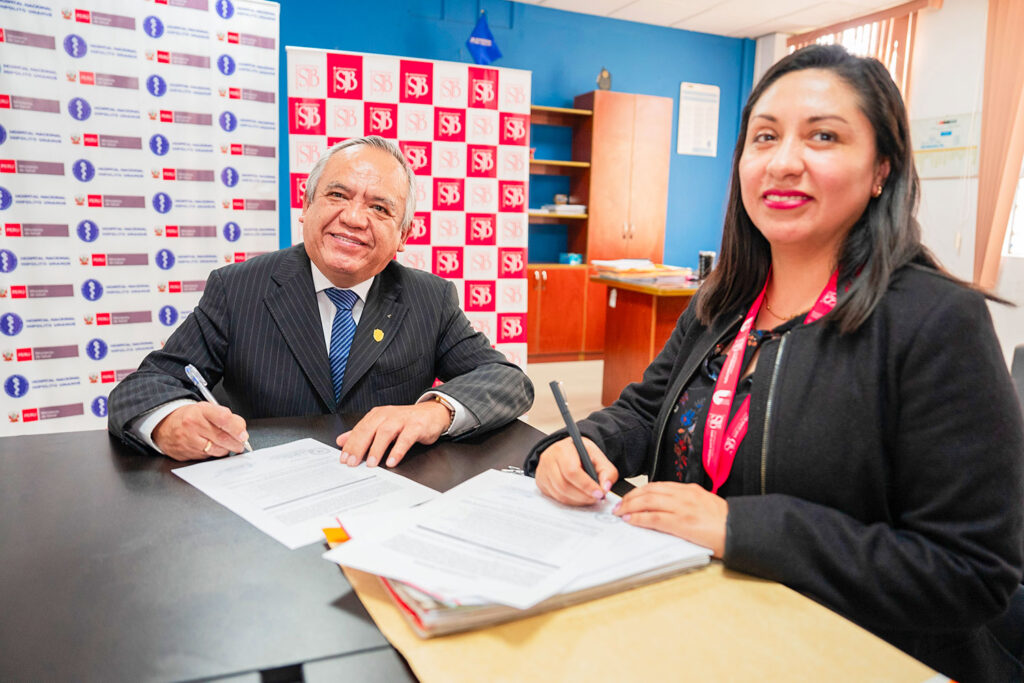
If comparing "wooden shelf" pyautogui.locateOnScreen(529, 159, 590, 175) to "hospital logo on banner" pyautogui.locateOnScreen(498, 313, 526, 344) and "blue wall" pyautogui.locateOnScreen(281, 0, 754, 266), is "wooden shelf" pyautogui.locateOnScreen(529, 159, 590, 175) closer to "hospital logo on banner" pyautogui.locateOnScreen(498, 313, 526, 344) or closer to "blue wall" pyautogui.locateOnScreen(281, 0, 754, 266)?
"blue wall" pyautogui.locateOnScreen(281, 0, 754, 266)

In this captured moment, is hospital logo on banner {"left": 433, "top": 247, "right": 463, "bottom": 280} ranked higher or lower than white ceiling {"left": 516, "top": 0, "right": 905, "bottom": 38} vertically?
lower

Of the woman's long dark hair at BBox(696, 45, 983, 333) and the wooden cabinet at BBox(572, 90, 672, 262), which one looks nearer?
the woman's long dark hair at BBox(696, 45, 983, 333)

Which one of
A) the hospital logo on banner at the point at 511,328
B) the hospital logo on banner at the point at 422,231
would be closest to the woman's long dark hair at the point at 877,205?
the hospital logo on banner at the point at 422,231

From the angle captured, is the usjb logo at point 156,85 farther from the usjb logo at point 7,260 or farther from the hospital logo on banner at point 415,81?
the hospital logo on banner at point 415,81

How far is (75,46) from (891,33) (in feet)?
19.8

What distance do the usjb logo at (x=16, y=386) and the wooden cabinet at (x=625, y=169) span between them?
444cm

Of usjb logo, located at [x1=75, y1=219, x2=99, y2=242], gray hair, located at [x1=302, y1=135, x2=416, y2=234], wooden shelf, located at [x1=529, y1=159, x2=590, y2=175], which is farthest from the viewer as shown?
wooden shelf, located at [x1=529, y1=159, x2=590, y2=175]

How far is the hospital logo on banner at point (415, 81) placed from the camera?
361 cm

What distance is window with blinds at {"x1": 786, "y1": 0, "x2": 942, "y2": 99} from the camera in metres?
5.47

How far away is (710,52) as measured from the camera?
6.90m

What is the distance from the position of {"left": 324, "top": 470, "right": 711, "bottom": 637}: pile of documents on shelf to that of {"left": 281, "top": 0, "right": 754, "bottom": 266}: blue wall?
4967mm

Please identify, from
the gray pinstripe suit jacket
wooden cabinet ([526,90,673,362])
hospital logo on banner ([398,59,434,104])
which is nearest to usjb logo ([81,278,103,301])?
hospital logo on banner ([398,59,434,104])

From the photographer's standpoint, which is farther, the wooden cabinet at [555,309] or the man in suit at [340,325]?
the wooden cabinet at [555,309]

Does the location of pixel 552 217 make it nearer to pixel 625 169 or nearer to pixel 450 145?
pixel 625 169
